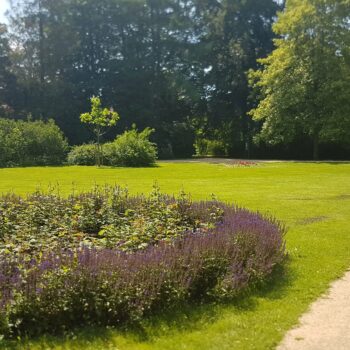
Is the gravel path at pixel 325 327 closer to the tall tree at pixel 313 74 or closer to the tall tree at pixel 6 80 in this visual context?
the tall tree at pixel 313 74

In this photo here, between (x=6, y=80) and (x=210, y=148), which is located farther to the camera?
(x=210, y=148)

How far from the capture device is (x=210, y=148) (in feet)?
170

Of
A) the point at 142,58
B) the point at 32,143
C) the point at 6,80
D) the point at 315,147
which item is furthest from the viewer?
the point at 142,58

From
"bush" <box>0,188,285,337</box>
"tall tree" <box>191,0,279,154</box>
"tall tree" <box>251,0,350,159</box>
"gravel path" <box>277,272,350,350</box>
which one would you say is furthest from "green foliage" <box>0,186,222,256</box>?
"tall tree" <box>191,0,279,154</box>

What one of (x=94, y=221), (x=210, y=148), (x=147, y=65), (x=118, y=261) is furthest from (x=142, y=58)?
(x=118, y=261)

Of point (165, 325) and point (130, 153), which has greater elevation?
point (130, 153)

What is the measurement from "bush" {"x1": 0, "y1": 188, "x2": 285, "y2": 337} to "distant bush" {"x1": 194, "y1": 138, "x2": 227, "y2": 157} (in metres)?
42.3

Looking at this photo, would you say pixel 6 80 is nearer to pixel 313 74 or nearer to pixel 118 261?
pixel 313 74

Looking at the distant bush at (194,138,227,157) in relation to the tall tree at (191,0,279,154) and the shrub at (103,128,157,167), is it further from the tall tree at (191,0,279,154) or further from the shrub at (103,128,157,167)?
the shrub at (103,128,157,167)

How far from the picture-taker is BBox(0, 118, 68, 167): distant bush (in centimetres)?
3338

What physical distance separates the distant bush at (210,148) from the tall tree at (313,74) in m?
11.8

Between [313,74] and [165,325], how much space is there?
114ft

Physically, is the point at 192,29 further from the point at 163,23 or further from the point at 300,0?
the point at 300,0

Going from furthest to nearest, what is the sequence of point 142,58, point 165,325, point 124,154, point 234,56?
point 142,58 → point 234,56 → point 124,154 → point 165,325
